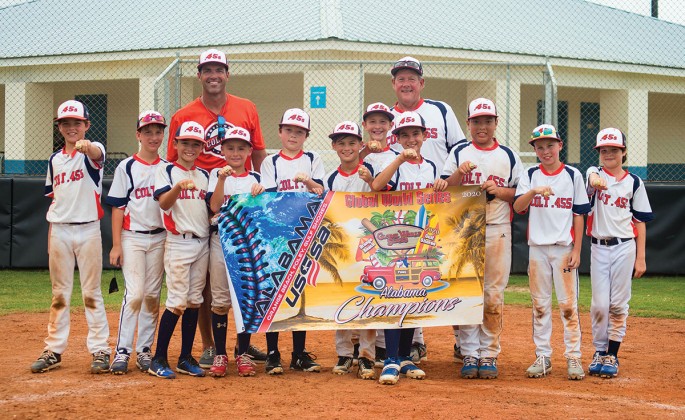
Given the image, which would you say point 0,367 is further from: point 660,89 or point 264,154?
point 660,89

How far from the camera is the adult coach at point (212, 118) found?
268 inches

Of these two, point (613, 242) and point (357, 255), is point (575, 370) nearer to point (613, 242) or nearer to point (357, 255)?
point (613, 242)

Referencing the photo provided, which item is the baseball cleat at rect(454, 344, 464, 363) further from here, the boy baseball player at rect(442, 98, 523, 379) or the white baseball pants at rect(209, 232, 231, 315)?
the white baseball pants at rect(209, 232, 231, 315)

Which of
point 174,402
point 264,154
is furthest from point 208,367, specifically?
point 264,154

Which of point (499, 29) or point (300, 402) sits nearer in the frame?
point (300, 402)

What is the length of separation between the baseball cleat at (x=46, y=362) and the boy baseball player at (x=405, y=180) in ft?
8.23

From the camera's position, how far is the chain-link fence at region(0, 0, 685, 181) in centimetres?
1544

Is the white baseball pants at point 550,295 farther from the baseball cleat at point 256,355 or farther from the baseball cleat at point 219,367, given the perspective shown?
the baseball cleat at point 219,367

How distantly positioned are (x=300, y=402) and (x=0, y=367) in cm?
260

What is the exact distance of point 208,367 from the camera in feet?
22.0

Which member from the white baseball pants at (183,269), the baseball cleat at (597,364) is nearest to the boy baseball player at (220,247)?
the white baseball pants at (183,269)

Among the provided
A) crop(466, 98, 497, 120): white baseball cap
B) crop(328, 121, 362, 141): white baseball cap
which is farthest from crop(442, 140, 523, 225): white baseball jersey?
crop(328, 121, 362, 141): white baseball cap

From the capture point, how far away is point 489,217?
6.53 metres

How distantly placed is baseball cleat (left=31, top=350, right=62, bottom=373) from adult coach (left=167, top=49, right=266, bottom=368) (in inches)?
43.2
